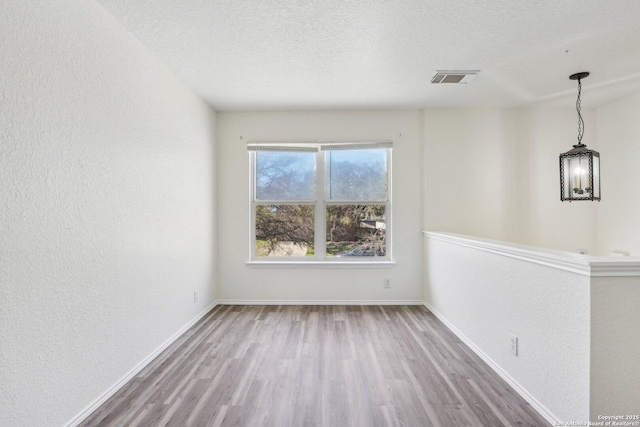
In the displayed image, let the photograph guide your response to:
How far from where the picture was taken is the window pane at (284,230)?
4160mm

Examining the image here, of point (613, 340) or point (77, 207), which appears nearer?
point (613, 340)

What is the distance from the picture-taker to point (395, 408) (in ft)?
6.28

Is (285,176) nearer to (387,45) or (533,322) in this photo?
(387,45)

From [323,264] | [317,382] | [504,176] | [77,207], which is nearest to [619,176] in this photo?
[504,176]

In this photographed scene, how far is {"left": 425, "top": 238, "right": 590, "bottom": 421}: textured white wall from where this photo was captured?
1595 mm

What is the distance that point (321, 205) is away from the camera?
4.13 meters

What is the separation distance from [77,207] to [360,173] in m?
3.05

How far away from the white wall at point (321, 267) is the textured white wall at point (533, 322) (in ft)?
3.37

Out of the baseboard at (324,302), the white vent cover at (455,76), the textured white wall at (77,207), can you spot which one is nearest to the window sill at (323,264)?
the baseboard at (324,302)

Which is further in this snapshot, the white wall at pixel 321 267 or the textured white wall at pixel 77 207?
the white wall at pixel 321 267

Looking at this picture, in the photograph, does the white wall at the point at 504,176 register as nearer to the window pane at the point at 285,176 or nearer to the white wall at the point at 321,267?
the white wall at the point at 321,267

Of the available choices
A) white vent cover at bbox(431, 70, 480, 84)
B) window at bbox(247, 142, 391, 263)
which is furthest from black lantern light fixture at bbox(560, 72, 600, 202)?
window at bbox(247, 142, 391, 263)

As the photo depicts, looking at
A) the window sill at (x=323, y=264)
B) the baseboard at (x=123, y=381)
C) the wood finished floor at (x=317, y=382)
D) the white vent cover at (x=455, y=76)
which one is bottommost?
the wood finished floor at (x=317, y=382)

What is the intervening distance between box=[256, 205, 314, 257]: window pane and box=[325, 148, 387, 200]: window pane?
0.53m
